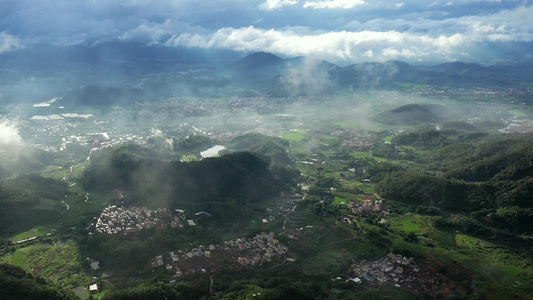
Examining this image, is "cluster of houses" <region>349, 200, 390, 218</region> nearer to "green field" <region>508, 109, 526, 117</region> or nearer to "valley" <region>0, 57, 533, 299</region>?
"valley" <region>0, 57, 533, 299</region>

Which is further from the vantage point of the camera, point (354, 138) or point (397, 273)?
point (354, 138)

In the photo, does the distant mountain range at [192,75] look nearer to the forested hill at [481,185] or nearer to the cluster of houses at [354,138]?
the cluster of houses at [354,138]

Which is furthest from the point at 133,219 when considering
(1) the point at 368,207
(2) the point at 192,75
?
(2) the point at 192,75

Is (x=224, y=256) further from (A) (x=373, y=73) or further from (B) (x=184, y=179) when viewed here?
(A) (x=373, y=73)

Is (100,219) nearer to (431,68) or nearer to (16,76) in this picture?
(16,76)

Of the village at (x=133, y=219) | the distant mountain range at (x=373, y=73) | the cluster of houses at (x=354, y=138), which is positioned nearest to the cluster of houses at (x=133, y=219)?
the village at (x=133, y=219)

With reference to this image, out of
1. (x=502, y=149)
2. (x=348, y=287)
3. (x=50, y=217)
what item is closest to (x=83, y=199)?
(x=50, y=217)

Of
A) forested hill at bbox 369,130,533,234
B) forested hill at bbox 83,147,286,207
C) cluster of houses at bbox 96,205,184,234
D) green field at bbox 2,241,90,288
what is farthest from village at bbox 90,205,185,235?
forested hill at bbox 369,130,533,234
